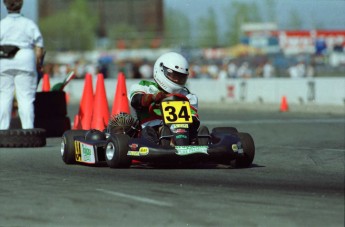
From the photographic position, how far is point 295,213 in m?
7.04

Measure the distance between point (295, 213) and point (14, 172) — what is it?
4126mm

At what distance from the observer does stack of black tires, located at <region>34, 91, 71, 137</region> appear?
15828 mm

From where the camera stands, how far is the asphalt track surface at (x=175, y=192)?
6961 millimetres

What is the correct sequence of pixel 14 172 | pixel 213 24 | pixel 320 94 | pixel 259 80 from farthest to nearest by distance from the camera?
pixel 213 24 < pixel 259 80 < pixel 320 94 < pixel 14 172

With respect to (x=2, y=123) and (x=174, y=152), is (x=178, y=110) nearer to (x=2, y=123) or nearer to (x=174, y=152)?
(x=174, y=152)

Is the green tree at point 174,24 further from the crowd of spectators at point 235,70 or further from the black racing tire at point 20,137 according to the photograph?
the black racing tire at point 20,137

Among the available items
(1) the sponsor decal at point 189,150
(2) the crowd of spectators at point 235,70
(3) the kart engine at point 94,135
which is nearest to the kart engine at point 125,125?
(3) the kart engine at point 94,135

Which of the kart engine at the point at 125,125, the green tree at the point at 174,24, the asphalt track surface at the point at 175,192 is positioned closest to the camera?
the asphalt track surface at the point at 175,192

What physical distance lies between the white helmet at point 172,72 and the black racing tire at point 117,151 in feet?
3.16

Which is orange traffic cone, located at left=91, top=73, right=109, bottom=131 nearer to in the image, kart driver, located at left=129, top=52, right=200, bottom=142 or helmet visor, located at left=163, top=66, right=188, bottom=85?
kart driver, located at left=129, top=52, right=200, bottom=142

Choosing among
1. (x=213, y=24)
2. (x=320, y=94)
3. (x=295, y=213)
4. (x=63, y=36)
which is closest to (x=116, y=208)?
(x=295, y=213)

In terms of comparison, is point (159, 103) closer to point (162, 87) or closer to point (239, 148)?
point (162, 87)

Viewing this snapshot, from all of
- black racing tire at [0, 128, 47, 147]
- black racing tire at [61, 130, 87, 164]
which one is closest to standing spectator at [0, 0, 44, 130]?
black racing tire at [0, 128, 47, 147]

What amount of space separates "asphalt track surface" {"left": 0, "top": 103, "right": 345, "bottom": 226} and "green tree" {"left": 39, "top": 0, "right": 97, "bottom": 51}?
135620 mm
